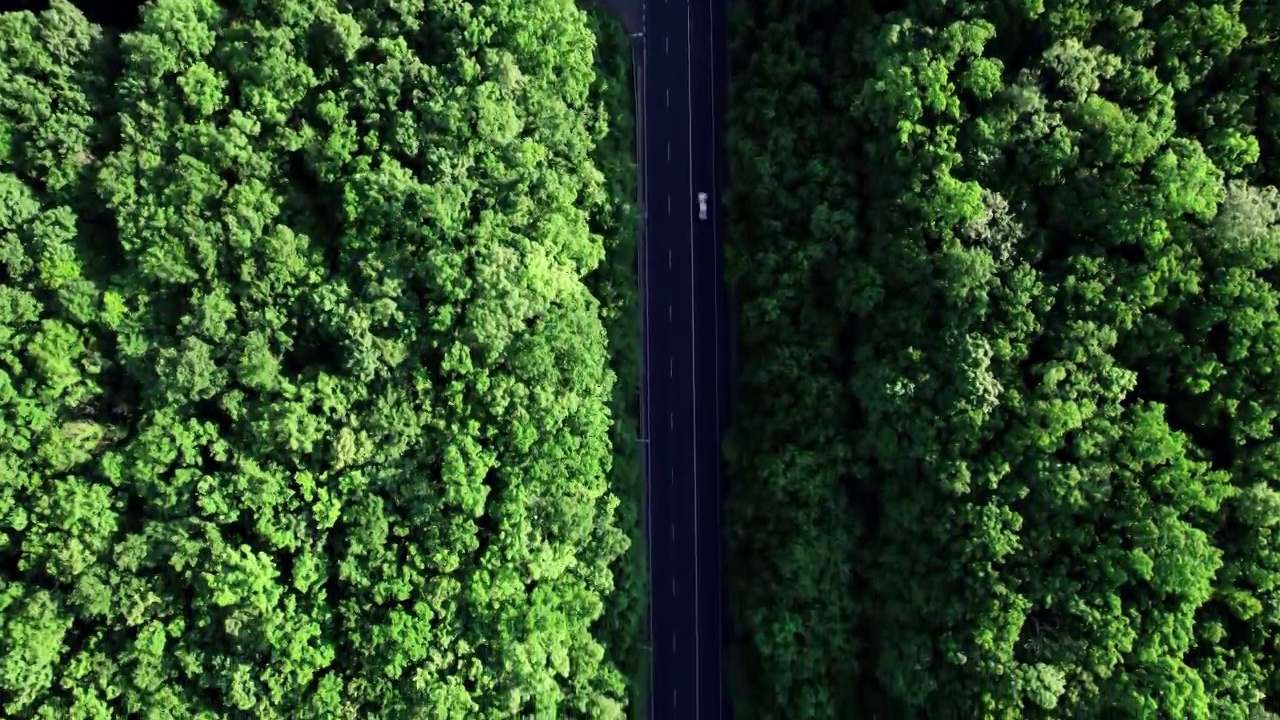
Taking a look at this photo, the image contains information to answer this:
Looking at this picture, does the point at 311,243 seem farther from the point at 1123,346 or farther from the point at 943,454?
the point at 1123,346

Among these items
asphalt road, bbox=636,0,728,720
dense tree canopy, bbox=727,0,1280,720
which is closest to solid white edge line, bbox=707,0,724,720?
asphalt road, bbox=636,0,728,720

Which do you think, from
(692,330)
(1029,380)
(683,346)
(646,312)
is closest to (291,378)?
(646,312)

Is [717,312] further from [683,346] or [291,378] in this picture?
[291,378]

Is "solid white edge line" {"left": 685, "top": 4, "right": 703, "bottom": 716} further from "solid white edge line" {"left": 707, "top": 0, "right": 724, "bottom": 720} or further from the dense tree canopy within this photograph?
the dense tree canopy

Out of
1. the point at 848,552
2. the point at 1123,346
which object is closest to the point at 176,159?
the point at 848,552

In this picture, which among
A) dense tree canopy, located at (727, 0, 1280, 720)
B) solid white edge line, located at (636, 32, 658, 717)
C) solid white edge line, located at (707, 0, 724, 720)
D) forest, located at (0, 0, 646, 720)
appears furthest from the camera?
solid white edge line, located at (636, 32, 658, 717)

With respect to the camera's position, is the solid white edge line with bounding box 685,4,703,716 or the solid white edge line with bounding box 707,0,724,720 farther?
the solid white edge line with bounding box 685,4,703,716

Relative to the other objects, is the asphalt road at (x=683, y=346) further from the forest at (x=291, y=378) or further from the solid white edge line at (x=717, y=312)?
the forest at (x=291, y=378)

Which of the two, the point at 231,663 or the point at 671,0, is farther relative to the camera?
the point at 671,0
